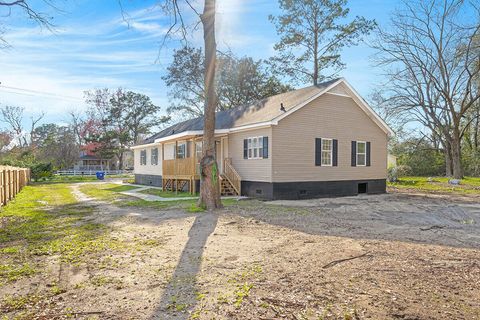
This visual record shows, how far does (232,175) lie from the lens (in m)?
16.2

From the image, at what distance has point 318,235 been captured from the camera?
7.25 meters

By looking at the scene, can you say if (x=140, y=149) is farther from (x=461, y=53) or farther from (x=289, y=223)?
(x=461, y=53)

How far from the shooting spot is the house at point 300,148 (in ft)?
47.7

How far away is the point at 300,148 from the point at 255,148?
1.99 meters

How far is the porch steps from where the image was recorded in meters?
16.1

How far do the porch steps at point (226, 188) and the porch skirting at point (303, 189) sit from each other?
544 millimetres

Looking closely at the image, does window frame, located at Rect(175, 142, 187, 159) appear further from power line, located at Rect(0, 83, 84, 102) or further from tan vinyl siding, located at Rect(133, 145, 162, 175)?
power line, located at Rect(0, 83, 84, 102)

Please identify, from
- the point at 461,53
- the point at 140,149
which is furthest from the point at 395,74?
the point at 140,149

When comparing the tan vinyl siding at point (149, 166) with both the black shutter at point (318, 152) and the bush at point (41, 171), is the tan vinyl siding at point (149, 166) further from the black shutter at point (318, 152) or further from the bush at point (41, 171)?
the black shutter at point (318, 152)

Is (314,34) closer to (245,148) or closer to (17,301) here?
(245,148)

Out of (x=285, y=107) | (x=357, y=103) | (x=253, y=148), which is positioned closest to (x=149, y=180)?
(x=253, y=148)

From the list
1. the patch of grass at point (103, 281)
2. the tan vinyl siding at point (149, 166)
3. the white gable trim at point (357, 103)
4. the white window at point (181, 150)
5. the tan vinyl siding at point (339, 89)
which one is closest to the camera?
the patch of grass at point (103, 281)

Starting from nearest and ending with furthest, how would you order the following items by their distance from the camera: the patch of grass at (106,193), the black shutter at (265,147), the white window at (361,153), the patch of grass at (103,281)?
the patch of grass at (103,281), the black shutter at (265,147), the patch of grass at (106,193), the white window at (361,153)

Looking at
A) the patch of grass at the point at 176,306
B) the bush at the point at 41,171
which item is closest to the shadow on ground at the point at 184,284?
the patch of grass at the point at 176,306
